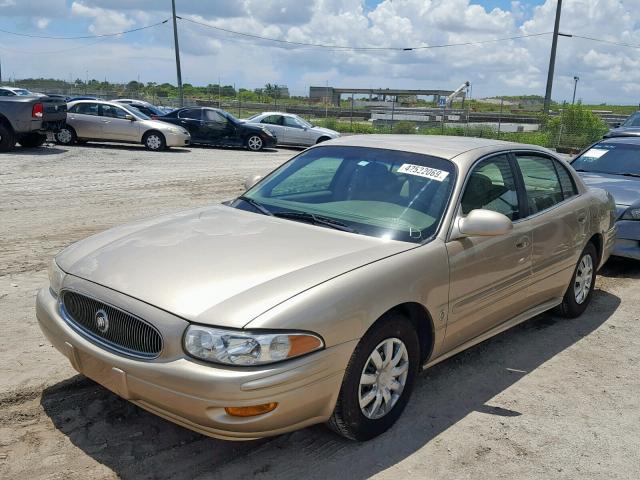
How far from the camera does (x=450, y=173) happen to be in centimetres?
414

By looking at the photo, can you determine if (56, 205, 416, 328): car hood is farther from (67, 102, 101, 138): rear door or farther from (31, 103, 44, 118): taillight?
(67, 102, 101, 138): rear door

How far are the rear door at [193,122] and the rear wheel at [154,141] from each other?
7.94 feet

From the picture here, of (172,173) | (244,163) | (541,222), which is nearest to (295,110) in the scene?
(244,163)

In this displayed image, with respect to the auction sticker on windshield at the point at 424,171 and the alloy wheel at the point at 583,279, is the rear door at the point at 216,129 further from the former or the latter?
the auction sticker on windshield at the point at 424,171

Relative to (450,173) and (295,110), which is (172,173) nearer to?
(450,173)

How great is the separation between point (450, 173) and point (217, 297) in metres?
1.92

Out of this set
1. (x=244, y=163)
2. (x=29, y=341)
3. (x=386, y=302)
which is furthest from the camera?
(x=244, y=163)

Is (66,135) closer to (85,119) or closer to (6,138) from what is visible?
(85,119)

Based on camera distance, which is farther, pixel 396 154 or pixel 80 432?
pixel 396 154

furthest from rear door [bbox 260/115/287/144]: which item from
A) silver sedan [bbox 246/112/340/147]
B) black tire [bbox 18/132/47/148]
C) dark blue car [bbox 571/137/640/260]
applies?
dark blue car [bbox 571/137/640/260]

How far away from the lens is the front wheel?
21.5m

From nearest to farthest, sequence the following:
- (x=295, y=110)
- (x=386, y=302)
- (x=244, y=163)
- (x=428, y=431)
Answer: (x=386, y=302) → (x=428, y=431) → (x=244, y=163) → (x=295, y=110)

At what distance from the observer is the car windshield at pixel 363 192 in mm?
3919

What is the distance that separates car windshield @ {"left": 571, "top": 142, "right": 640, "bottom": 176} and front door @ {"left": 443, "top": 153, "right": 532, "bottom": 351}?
Answer: 4.58 m
